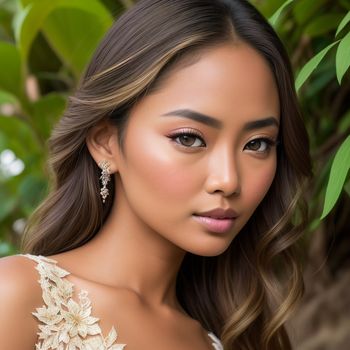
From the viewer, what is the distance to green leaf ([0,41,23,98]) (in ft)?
8.98

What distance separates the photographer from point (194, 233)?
1.72m

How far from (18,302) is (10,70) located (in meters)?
1.29

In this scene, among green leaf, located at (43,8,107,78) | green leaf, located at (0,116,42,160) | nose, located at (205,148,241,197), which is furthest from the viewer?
green leaf, located at (0,116,42,160)

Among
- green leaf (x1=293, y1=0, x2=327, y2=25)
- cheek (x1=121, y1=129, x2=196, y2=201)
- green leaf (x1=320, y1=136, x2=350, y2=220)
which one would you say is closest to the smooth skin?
cheek (x1=121, y1=129, x2=196, y2=201)

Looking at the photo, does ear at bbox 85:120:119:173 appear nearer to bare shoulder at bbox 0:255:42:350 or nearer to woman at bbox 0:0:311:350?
woman at bbox 0:0:311:350

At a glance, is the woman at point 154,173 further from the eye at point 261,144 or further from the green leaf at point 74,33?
the green leaf at point 74,33

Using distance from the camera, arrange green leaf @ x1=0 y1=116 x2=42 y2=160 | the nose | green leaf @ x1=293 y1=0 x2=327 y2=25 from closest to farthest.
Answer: the nose → green leaf @ x1=293 y1=0 x2=327 y2=25 → green leaf @ x1=0 y1=116 x2=42 y2=160

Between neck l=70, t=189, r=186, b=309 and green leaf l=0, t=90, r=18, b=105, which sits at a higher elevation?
neck l=70, t=189, r=186, b=309

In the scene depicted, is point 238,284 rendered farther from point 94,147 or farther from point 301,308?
point 301,308

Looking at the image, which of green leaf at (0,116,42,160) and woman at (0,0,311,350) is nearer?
woman at (0,0,311,350)

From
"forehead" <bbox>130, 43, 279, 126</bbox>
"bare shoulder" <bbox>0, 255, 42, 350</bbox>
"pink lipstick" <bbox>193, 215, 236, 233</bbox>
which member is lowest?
"bare shoulder" <bbox>0, 255, 42, 350</bbox>

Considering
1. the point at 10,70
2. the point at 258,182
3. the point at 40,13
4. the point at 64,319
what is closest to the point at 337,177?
the point at 258,182

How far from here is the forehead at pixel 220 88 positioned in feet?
5.49

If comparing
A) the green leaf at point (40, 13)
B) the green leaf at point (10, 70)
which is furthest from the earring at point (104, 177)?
the green leaf at point (10, 70)
